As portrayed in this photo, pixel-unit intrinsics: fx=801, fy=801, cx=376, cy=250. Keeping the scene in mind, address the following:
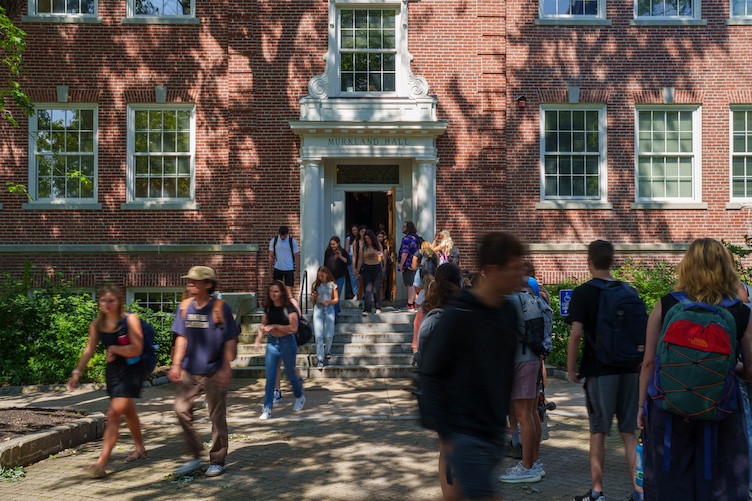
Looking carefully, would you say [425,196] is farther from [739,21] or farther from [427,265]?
[739,21]

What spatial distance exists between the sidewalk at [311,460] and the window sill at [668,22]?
9785 mm

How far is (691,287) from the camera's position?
5039mm

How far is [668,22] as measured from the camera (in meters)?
17.7

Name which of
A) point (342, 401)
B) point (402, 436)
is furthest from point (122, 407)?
point (342, 401)

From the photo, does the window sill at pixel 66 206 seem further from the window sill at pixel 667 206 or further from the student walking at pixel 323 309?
the window sill at pixel 667 206

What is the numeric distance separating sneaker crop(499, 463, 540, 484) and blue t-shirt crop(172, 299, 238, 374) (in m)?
2.87

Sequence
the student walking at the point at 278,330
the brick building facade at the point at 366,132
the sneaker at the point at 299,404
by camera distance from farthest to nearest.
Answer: the brick building facade at the point at 366,132
the sneaker at the point at 299,404
the student walking at the point at 278,330

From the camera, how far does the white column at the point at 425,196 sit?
17.2 metres

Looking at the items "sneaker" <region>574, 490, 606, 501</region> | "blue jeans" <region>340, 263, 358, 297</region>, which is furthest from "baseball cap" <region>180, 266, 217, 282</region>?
"blue jeans" <region>340, 263, 358, 297</region>

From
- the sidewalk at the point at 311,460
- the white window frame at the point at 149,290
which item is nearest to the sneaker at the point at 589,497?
the sidewalk at the point at 311,460

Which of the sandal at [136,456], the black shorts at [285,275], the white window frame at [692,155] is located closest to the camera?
the sandal at [136,456]

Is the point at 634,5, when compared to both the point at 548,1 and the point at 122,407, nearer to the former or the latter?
the point at 548,1

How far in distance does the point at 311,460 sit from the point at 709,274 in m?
4.62

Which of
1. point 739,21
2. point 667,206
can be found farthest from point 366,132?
point 739,21
